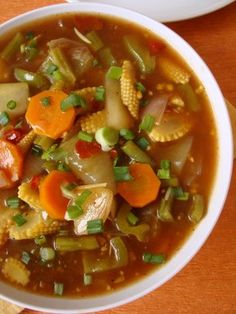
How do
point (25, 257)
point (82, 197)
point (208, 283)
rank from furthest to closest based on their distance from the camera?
point (208, 283), point (25, 257), point (82, 197)

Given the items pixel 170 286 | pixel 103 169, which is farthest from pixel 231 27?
pixel 170 286

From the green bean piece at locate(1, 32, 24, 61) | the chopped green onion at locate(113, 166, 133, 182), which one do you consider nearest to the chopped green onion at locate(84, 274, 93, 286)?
the chopped green onion at locate(113, 166, 133, 182)

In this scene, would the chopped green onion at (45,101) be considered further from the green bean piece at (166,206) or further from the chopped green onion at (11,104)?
the green bean piece at (166,206)

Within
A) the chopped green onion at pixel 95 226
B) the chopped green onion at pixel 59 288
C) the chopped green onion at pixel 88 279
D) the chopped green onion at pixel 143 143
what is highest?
the chopped green onion at pixel 143 143

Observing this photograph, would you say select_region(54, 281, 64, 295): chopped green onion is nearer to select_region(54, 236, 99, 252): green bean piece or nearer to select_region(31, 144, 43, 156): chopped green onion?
select_region(54, 236, 99, 252): green bean piece

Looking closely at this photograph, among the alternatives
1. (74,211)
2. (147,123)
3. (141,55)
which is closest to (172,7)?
(141,55)

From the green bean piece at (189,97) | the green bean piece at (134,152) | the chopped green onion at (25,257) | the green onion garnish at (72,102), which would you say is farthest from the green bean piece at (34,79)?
the chopped green onion at (25,257)

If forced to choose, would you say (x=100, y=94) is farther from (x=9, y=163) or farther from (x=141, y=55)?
(x=9, y=163)
